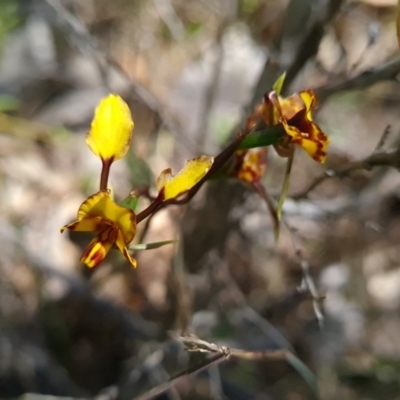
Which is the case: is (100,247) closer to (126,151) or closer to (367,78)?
(126,151)

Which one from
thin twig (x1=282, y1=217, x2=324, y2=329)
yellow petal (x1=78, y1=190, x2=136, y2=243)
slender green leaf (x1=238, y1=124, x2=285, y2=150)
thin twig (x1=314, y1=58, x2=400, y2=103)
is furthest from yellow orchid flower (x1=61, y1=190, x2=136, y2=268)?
thin twig (x1=314, y1=58, x2=400, y2=103)

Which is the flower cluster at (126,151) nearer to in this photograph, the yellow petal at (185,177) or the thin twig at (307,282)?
the yellow petal at (185,177)

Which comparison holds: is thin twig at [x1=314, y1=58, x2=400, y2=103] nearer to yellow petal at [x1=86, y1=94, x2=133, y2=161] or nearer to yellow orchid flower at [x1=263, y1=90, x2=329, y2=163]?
yellow orchid flower at [x1=263, y1=90, x2=329, y2=163]

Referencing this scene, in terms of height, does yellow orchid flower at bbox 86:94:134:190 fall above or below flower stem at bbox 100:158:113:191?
above

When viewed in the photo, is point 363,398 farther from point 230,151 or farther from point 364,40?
point 364,40

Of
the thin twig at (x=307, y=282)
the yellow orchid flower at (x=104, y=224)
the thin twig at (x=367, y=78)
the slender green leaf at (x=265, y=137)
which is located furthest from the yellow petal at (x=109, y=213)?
the thin twig at (x=367, y=78)

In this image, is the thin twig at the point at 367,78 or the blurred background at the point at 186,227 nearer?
the thin twig at the point at 367,78

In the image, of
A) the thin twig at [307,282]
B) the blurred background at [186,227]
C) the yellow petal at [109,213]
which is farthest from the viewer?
the blurred background at [186,227]
